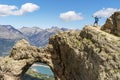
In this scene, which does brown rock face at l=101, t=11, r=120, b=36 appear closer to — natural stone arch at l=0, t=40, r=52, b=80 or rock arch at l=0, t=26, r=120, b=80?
rock arch at l=0, t=26, r=120, b=80

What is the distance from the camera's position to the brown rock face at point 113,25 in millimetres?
52094

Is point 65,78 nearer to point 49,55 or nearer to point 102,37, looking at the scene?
point 49,55

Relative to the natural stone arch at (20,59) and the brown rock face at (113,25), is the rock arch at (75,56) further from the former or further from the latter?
the brown rock face at (113,25)

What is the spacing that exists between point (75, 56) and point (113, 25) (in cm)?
1038

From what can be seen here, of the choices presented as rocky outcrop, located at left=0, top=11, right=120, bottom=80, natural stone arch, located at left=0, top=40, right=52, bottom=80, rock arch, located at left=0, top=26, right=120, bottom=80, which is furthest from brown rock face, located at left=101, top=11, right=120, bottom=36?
natural stone arch, located at left=0, top=40, right=52, bottom=80

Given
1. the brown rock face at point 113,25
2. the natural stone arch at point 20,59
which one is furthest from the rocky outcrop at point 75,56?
the brown rock face at point 113,25

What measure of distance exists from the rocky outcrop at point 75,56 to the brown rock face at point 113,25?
2.03 meters

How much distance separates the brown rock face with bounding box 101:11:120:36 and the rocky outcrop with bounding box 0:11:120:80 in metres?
2.03

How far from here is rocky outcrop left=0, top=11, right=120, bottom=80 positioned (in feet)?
153

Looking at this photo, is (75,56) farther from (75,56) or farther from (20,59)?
(20,59)

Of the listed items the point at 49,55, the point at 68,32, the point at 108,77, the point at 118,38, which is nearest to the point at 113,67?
the point at 108,77

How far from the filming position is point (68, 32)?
6219 cm

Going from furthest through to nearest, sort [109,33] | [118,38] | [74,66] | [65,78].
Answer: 1. [65,78]
2. [74,66]
3. [109,33]
4. [118,38]

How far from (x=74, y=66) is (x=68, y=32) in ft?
27.9
